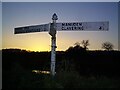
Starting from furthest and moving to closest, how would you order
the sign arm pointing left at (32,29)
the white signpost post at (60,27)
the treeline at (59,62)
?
1. the treeline at (59,62)
2. the sign arm pointing left at (32,29)
3. the white signpost post at (60,27)

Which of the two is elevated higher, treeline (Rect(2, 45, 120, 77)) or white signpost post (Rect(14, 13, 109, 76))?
white signpost post (Rect(14, 13, 109, 76))

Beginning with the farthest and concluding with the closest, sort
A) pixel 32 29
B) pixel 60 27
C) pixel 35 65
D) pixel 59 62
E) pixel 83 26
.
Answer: pixel 35 65 < pixel 59 62 < pixel 32 29 < pixel 60 27 < pixel 83 26

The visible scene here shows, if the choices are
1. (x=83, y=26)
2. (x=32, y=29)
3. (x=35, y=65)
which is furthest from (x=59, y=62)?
(x=35, y=65)

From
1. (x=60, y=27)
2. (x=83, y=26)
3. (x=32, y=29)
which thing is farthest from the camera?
(x=32, y=29)

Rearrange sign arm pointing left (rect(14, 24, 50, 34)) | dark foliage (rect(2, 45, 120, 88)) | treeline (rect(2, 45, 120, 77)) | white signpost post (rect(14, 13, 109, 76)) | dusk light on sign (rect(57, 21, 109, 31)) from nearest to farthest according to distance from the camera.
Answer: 1. dusk light on sign (rect(57, 21, 109, 31))
2. white signpost post (rect(14, 13, 109, 76))
3. dark foliage (rect(2, 45, 120, 88))
4. sign arm pointing left (rect(14, 24, 50, 34))
5. treeline (rect(2, 45, 120, 77))

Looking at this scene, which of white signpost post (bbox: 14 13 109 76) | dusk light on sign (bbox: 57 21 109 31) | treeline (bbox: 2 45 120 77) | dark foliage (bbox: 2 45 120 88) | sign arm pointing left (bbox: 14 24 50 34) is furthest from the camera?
treeline (bbox: 2 45 120 77)

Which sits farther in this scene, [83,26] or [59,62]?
[59,62]

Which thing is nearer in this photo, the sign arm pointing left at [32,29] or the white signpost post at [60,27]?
the white signpost post at [60,27]

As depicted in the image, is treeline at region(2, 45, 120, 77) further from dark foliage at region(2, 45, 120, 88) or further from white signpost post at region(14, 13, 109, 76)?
white signpost post at region(14, 13, 109, 76)

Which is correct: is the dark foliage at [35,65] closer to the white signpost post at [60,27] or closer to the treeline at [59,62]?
the treeline at [59,62]

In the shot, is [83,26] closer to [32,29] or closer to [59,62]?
[32,29]

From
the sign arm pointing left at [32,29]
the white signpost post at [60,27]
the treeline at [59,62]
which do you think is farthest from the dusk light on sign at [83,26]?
the treeline at [59,62]

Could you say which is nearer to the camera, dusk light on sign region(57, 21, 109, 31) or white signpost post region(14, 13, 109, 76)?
dusk light on sign region(57, 21, 109, 31)

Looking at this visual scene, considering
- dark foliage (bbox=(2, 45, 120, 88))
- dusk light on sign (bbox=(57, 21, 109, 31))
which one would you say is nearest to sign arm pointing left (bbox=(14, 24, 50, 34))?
dusk light on sign (bbox=(57, 21, 109, 31))
